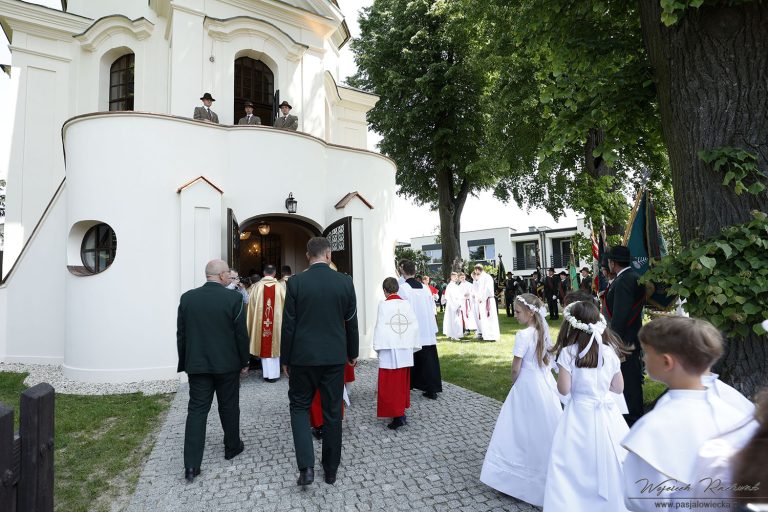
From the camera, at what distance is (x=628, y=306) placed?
5.12m

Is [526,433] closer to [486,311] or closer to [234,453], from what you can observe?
[234,453]

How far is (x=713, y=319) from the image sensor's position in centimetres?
381

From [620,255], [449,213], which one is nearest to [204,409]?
[620,255]

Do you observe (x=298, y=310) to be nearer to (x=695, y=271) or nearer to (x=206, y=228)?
(x=695, y=271)

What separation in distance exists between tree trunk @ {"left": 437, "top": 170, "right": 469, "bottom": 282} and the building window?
1420 centimetres

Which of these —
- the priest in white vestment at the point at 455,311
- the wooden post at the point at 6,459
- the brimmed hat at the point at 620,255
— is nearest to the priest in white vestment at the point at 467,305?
the priest in white vestment at the point at 455,311

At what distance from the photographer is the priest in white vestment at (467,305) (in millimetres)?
13443

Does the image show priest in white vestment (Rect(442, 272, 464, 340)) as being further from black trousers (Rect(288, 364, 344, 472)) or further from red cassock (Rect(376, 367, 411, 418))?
black trousers (Rect(288, 364, 344, 472))

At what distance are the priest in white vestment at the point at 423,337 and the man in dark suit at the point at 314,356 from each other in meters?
2.77

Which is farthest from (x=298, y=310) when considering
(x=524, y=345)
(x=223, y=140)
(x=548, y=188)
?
(x=548, y=188)

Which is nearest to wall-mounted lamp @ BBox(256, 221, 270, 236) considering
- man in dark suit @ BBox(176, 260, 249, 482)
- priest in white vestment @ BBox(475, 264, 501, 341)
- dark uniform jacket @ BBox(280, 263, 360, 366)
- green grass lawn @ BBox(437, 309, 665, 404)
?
green grass lawn @ BBox(437, 309, 665, 404)

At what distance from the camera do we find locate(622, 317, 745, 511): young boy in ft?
6.11

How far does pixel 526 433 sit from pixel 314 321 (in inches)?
82.0

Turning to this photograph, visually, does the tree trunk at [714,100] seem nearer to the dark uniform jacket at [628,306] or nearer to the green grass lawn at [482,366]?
the dark uniform jacket at [628,306]
